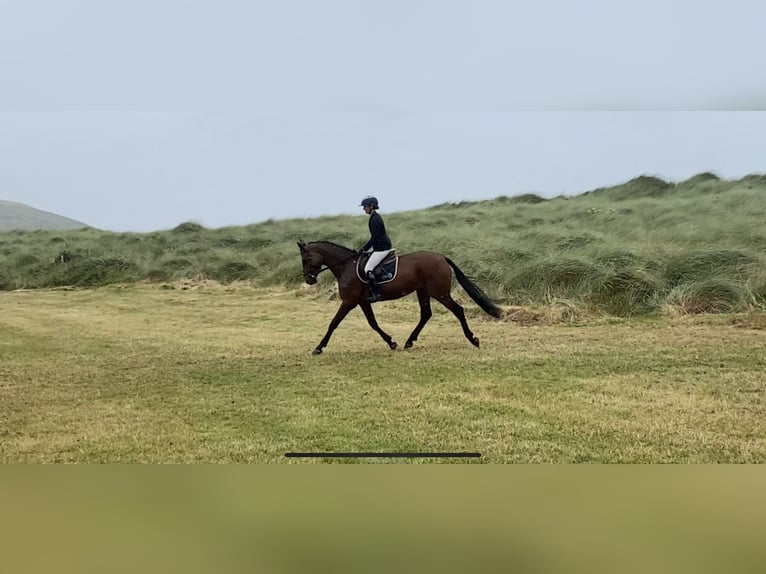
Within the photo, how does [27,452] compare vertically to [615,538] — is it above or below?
above

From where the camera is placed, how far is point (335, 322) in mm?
3861

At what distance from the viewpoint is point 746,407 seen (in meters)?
3.20

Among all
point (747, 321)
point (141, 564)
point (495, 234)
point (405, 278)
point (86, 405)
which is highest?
point (495, 234)

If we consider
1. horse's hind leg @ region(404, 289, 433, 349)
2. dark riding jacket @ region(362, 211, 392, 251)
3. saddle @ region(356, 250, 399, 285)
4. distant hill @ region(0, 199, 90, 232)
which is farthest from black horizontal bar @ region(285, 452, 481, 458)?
distant hill @ region(0, 199, 90, 232)

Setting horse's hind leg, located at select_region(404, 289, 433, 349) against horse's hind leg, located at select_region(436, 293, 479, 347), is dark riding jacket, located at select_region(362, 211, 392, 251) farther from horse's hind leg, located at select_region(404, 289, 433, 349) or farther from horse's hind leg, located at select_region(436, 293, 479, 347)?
horse's hind leg, located at select_region(436, 293, 479, 347)

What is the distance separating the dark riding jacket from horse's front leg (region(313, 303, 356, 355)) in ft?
1.37

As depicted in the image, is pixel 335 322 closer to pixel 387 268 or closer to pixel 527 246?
pixel 387 268

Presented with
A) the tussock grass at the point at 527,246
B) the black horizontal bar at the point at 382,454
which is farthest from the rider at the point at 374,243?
the black horizontal bar at the point at 382,454

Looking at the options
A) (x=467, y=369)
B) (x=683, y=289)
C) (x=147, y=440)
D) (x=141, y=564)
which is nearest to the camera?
(x=141, y=564)

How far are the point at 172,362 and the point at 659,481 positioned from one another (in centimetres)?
273

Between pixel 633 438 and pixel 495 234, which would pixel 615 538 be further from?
pixel 495 234

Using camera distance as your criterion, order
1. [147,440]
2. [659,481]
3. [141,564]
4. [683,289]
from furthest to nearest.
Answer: [683,289], [147,440], [659,481], [141,564]

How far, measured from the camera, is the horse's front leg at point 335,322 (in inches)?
149

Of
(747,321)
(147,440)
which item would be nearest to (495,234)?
(747,321)
